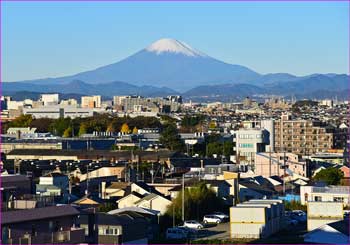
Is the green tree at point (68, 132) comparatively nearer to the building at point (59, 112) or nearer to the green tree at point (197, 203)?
the building at point (59, 112)

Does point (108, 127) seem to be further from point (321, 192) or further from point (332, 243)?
point (332, 243)

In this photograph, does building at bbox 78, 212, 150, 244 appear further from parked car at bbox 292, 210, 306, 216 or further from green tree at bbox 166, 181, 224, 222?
parked car at bbox 292, 210, 306, 216

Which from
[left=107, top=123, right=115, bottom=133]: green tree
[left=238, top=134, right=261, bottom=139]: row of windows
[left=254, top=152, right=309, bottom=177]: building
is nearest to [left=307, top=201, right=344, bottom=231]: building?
[left=254, top=152, right=309, bottom=177]: building

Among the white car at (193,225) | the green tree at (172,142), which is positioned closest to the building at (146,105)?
the green tree at (172,142)

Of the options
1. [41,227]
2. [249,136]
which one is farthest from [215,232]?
[249,136]

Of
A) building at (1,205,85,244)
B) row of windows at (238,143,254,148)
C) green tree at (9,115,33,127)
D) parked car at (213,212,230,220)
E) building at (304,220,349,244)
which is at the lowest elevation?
parked car at (213,212,230,220)

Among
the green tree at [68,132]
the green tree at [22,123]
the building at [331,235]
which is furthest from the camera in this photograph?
the green tree at [22,123]

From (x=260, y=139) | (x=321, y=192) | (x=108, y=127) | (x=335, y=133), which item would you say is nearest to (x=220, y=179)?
(x=321, y=192)
